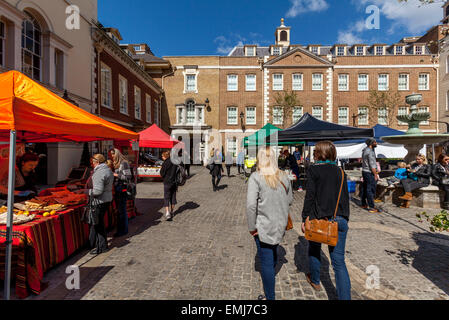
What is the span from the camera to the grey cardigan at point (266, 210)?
244 centimetres

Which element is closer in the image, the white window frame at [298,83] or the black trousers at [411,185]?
the black trousers at [411,185]

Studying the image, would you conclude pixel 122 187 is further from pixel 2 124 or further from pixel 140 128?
pixel 140 128

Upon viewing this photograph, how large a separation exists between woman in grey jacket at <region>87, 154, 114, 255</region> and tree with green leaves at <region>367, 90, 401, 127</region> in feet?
90.0

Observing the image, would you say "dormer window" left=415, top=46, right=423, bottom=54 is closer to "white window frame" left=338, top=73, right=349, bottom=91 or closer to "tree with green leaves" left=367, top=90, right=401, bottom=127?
"tree with green leaves" left=367, top=90, right=401, bottom=127

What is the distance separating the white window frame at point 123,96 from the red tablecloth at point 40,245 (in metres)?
13.9

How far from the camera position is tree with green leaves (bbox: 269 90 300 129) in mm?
23000

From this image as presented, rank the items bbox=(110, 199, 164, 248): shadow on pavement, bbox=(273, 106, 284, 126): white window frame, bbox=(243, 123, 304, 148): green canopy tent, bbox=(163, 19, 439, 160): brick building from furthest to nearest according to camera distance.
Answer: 1. bbox=(163, 19, 439, 160): brick building
2. bbox=(273, 106, 284, 126): white window frame
3. bbox=(243, 123, 304, 148): green canopy tent
4. bbox=(110, 199, 164, 248): shadow on pavement

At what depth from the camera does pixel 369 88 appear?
24875 mm

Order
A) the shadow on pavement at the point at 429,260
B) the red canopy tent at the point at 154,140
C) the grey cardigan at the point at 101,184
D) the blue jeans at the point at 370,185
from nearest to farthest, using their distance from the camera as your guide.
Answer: the shadow on pavement at the point at 429,260 → the grey cardigan at the point at 101,184 → the blue jeans at the point at 370,185 → the red canopy tent at the point at 154,140

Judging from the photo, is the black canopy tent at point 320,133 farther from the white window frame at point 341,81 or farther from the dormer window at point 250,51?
the dormer window at point 250,51

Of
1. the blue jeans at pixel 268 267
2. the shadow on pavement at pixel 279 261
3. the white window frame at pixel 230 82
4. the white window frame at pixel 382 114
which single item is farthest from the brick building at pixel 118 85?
the white window frame at pixel 382 114

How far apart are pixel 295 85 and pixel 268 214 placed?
25112 millimetres

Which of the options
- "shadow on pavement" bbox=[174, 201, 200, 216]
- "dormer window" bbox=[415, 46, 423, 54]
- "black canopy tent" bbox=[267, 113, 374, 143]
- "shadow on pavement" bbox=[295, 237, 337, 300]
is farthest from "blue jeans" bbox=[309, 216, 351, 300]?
"dormer window" bbox=[415, 46, 423, 54]

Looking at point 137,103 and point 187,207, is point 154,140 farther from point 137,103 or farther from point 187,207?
point 137,103
